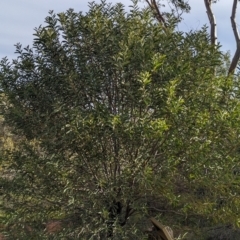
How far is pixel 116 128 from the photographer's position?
5.15 meters

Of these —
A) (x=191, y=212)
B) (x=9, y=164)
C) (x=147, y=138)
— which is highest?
(x=9, y=164)

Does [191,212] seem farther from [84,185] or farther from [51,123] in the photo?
[51,123]

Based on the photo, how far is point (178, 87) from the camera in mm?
5562

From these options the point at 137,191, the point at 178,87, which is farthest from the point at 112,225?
the point at 178,87

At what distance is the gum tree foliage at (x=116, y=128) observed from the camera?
5.33 m

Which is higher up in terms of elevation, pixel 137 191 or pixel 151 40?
pixel 151 40

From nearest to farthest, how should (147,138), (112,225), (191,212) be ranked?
(147,138)
(112,225)
(191,212)

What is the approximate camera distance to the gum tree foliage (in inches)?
210

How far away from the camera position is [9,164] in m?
6.41

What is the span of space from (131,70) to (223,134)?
130cm

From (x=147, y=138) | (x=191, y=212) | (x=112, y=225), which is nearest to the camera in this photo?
(x=147, y=138)

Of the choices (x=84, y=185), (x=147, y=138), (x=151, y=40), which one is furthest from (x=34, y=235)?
(x=151, y=40)

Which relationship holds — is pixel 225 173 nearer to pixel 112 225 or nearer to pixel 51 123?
pixel 112 225

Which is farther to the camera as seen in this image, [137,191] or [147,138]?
[137,191]
